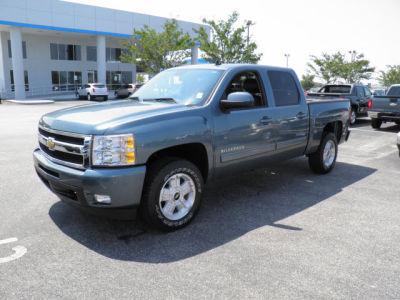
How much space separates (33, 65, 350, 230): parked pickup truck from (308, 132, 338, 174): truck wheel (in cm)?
93

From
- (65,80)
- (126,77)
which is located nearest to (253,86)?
(65,80)

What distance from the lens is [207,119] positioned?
4375 millimetres

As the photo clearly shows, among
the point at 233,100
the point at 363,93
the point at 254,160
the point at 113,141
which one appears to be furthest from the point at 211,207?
the point at 363,93

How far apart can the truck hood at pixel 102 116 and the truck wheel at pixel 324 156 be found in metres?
3.40

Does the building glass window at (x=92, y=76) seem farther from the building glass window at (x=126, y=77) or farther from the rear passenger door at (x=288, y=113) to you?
the rear passenger door at (x=288, y=113)

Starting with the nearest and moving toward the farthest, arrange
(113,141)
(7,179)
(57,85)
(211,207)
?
(113,141) < (211,207) < (7,179) < (57,85)

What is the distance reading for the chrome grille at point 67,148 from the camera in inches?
145

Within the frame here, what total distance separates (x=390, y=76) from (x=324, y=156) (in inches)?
2049

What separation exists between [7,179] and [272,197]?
4426 millimetres

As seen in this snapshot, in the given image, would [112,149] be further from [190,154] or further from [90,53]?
[90,53]

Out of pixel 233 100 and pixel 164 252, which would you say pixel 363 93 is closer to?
pixel 233 100

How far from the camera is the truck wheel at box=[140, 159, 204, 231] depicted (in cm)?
392

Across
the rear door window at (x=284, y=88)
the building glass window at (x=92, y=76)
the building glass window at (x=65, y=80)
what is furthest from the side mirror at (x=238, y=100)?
the building glass window at (x=92, y=76)

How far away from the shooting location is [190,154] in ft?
14.9
